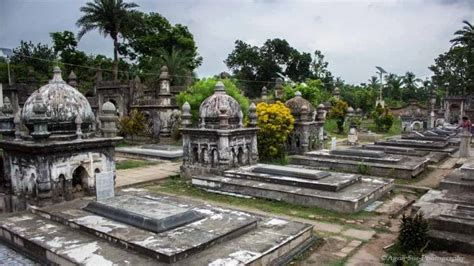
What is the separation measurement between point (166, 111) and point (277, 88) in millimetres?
9981

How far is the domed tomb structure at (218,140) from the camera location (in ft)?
44.0

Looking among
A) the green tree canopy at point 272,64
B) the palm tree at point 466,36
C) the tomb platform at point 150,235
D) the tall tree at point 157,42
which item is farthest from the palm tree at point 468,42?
the tomb platform at point 150,235

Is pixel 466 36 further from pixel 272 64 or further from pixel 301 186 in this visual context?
pixel 301 186

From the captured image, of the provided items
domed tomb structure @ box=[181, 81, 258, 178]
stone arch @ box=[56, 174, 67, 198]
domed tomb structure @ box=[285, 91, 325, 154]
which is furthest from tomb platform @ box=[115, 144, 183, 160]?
stone arch @ box=[56, 174, 67, 198]

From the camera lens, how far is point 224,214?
7.70 m

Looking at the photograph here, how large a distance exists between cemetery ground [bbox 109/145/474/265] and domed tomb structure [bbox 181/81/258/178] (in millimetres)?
1033

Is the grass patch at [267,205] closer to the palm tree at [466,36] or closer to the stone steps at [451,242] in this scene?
the stone steps at [451,242]

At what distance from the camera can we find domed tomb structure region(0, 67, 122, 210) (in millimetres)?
8820

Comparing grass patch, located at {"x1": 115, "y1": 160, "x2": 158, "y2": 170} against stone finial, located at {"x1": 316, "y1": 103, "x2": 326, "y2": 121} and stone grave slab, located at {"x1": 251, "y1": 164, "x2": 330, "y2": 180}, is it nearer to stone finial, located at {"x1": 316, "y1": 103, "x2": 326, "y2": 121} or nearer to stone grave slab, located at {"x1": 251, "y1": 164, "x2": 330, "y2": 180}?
stone grave slab, located at {"x1": 251, "y1": 164, "x2": 330, "y2": 180}

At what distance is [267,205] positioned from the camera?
1030cm

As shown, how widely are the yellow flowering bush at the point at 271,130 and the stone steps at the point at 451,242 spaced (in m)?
9.80

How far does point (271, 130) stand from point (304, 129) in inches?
145

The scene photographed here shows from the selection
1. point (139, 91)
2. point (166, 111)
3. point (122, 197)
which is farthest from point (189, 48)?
point (122, 197)

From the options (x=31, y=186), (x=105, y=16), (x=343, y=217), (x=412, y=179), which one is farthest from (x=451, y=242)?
(x=105, y=16)
